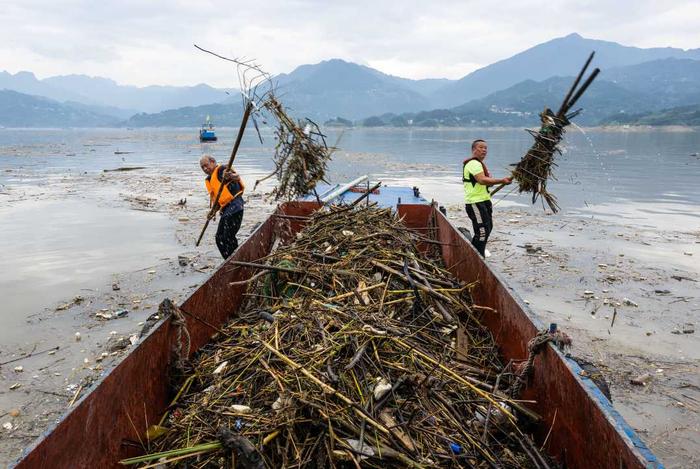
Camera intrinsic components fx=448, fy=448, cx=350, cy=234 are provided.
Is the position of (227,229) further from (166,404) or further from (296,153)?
(166,404)

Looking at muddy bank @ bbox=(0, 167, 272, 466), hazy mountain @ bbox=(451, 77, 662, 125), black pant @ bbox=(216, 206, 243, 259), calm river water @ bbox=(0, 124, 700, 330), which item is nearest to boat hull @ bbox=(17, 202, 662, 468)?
muddy bank @ bbox=(0, 167, 272, 466)

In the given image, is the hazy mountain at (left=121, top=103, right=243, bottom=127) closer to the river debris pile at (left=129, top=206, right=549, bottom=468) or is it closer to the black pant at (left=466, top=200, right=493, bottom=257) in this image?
the black pant at (left=466, top=200, right=493, bottom=257)

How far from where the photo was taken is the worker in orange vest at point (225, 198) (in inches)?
228

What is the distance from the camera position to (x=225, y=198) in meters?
5.97

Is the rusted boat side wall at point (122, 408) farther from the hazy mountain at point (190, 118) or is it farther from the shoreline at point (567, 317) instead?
the hazy mountain at point (190, 118)

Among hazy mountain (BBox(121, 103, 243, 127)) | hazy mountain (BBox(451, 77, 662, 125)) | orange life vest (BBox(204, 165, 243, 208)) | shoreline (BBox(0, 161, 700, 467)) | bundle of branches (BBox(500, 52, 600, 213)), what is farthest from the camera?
hazy mountain (BBox(121, 103, 243, 127))

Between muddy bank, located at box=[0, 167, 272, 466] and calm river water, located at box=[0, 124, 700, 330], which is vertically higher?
calm river water, located at box=[0, 124, 700, 330]

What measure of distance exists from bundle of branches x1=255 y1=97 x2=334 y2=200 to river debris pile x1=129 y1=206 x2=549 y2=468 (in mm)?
1582

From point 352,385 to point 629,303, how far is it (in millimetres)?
4920

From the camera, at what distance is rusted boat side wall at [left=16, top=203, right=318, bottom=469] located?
1940 millimetres

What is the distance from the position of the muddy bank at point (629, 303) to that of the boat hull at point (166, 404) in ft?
4.33

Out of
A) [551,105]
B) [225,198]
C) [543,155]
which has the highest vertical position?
[551,105]

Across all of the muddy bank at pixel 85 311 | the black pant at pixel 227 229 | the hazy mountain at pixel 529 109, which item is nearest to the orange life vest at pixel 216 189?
the black pant at pixel 227 229

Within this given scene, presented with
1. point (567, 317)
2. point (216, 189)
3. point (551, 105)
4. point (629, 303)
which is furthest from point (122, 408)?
point (551, 105)
